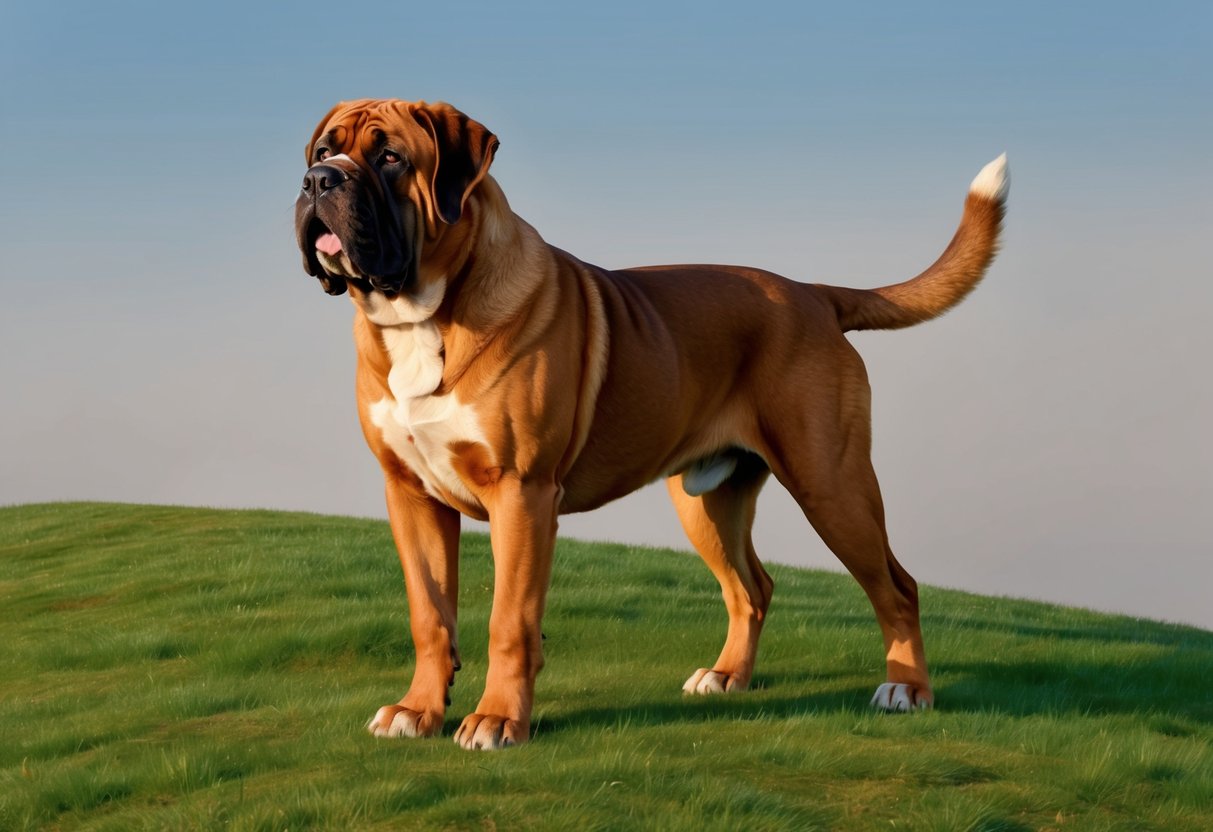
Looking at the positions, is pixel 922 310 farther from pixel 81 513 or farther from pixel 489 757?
pixel 81 513

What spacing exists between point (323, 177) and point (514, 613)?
6.56 ft

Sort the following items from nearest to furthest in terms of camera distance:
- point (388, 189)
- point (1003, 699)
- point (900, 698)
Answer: point (388, 189) → point (900, 698) → point (1003, 699)

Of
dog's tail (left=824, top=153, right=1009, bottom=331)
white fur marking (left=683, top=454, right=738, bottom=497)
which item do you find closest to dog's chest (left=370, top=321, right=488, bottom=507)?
white fur marking (left=683, top=454, right=738, bottom=497)

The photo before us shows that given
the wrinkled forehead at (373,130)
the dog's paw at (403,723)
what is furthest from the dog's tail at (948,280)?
the dog's paw at (403,723)

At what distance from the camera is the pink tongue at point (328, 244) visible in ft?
17.6

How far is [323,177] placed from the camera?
526cm

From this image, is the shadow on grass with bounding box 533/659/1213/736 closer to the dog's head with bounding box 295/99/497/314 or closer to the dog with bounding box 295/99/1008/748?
the dog with bounding box 295/99/1008/748

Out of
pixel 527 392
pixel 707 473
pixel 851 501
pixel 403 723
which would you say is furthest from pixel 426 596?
pixel 851 501

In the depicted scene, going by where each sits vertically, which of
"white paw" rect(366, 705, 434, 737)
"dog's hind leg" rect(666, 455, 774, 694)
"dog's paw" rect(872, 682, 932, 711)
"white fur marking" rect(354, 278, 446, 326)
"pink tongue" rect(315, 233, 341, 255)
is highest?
"pink tongue" rect(315, 233, 341, 255)

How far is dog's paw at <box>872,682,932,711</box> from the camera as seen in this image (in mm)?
6699

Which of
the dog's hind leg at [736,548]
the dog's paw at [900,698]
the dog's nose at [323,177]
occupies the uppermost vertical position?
the dog's nose at [323,177]

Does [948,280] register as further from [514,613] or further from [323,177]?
[323,177]

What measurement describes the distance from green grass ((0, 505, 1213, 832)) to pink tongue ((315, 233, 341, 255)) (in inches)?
83.8

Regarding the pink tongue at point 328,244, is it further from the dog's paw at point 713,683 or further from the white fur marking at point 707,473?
the dog's paw at point 713,683
